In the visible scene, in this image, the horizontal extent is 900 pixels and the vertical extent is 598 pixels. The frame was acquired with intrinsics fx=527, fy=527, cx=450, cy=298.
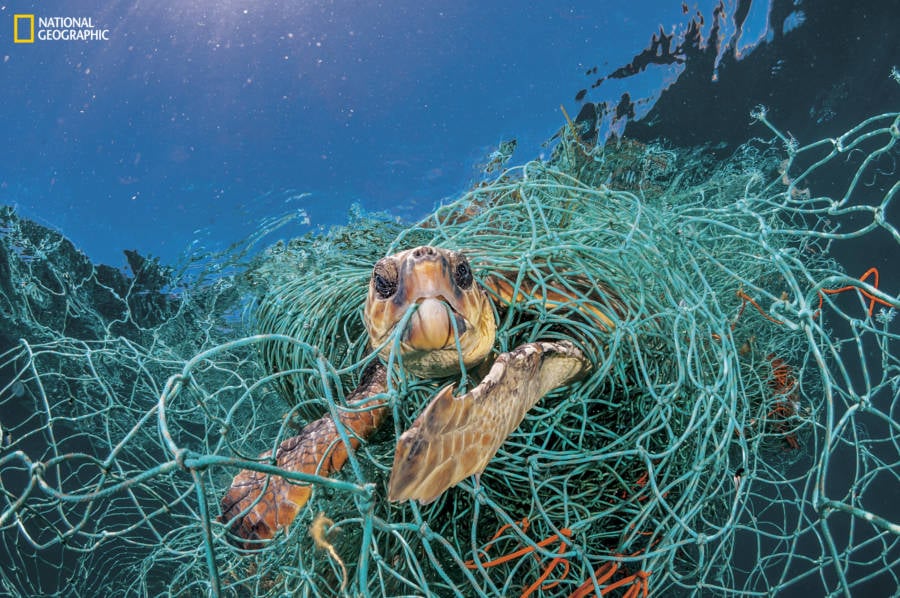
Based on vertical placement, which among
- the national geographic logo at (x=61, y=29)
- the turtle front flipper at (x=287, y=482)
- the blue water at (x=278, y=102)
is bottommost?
the turtle front flipper at (x=287, y=482)

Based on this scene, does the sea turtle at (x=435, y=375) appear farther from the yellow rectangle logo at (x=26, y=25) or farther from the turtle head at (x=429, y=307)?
the yellow rectangle logo at (x=26, y=25)

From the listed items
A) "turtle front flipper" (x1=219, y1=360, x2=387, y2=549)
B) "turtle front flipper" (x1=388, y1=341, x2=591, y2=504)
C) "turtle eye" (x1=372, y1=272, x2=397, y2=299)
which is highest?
"turtle eye" (x1=372, y1=272, x2=397, y2=299)

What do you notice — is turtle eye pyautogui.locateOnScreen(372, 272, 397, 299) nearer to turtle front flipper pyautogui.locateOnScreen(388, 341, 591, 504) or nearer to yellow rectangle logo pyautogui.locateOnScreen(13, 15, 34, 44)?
turtle front flipper pyautogui.locateOnScreen(388, 341, 591, 504)

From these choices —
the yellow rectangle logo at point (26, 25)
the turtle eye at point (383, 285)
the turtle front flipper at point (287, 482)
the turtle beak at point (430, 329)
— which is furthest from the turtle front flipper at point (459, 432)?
the yellow rectangle logo at point (26, 25)

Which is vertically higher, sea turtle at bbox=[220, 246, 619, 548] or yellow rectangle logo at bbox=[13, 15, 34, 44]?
yellow rectangle logo at bbox=[13, 15, 34, 44]

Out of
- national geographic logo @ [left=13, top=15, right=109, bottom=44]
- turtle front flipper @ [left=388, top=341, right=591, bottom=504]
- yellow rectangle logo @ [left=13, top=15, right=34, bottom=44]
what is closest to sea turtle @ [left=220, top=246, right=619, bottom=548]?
turtle front flipper @ [left=388, top=341, right=591, bottom=504]

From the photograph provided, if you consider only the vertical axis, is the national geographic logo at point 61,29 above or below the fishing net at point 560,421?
above

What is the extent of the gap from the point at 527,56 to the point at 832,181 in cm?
361

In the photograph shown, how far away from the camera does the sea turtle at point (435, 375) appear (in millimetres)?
768

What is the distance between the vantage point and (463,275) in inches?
50.1

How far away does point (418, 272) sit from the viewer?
1192 mm

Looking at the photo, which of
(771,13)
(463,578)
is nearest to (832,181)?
(771,13)

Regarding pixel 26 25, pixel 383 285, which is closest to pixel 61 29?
pixel 26 25

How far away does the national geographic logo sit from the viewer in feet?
14.9
